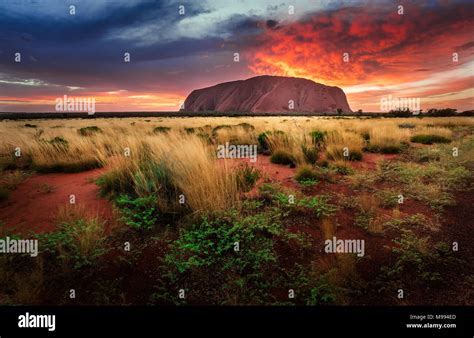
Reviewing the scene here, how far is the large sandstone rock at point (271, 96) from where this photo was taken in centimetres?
13101

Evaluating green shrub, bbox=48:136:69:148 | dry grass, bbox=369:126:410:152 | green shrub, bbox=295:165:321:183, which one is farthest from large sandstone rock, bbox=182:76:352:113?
green shrub, bbox=295:165:321:183

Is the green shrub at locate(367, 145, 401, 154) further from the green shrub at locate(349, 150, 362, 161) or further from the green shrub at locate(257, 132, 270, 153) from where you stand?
the green shrub at locate(257, 132, 270, 153)

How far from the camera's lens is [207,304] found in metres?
2.55

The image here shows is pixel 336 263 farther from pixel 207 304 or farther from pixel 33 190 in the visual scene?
pixel 33 190

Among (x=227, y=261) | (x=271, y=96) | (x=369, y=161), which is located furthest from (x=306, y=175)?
(x=271, y=96)

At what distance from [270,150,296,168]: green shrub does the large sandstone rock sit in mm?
118814

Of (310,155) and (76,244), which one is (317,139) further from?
(76,244)

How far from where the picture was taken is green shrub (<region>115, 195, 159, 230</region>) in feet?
12.0

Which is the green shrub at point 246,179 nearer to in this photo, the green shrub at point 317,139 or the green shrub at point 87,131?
the green shrub at point 317,139

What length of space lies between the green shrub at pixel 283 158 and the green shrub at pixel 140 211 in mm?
4584

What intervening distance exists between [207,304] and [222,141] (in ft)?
29.3

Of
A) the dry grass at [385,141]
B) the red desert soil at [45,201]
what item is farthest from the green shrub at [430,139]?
the red desert soil at [45,201]

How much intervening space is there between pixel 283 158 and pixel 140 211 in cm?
491

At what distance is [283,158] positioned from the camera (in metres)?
7.87
